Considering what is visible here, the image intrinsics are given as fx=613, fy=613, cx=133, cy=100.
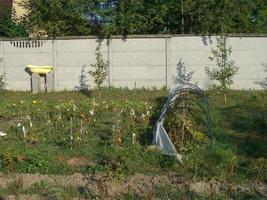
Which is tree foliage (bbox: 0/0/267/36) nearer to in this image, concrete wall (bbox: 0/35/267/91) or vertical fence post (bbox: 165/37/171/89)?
concrete wall (bbox: 0/35/267/91)

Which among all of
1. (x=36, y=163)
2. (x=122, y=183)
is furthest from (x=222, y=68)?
(x=122, y=183)

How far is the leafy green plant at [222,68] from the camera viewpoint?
15.1m

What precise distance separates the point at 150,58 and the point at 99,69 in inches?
72.0

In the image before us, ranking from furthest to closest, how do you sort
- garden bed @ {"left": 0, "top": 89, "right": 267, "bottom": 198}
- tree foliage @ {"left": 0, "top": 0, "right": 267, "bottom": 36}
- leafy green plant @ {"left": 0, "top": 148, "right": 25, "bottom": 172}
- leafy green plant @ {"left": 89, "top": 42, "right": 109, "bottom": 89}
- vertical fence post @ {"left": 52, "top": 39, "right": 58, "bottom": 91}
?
vertical fence post @ {"left": 52, "top": 39, "right": 58, "bottom": 91}
tree foliage @ {"left": 0, "top": 0, "right": 267, "bottom": 36}
leafy green plant @ {"left": 89, "top": 42, "right": 109, "bottom": 89}
leafy green plant @ {"left": 0, "top": 148, "right": 25, "bottom": 172}
garden bed @ {"left": 0, "top": 89, "right": 267, "bottom": 198}

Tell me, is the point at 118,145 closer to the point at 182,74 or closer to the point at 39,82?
the point at 182,74

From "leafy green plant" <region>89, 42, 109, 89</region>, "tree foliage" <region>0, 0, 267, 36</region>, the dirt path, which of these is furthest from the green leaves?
the dirt path

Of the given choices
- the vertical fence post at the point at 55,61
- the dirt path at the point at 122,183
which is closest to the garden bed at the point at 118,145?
the dirt path at the point at 122,183

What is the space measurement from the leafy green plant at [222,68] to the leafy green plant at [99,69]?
9.27 feet

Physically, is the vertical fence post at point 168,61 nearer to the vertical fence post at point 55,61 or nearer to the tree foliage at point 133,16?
the tree foliage at point 133,16

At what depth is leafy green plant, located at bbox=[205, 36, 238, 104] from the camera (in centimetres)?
1508

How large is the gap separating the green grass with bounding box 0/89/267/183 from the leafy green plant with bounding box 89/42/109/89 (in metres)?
2.21

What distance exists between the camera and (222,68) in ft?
51.2

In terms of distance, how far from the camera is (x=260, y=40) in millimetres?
17656

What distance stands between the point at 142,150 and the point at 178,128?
0.66 m
